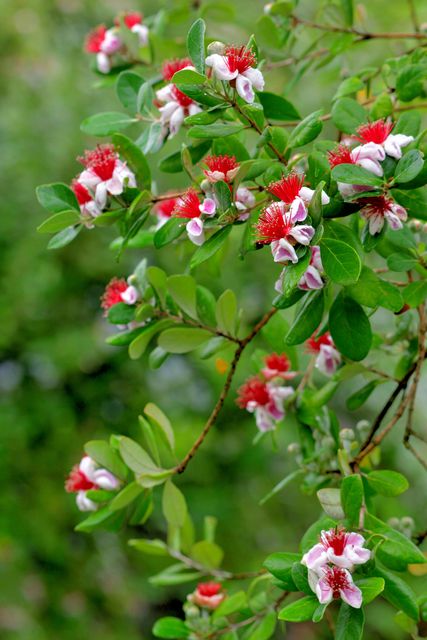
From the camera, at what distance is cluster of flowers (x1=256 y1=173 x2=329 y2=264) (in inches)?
18.3

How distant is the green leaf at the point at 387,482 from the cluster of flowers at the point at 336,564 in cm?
11

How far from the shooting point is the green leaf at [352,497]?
52cm

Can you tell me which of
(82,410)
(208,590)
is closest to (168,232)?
(208,590)

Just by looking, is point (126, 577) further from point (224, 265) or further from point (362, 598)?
point (362, 598)

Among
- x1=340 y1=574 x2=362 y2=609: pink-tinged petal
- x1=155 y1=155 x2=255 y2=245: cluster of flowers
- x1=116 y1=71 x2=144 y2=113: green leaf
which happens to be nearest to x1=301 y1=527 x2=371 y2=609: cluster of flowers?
x1=340 y1=574 x2=362 y2=609: pink-tinged petal

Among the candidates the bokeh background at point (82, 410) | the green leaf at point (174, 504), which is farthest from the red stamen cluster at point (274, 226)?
the bokeh background at point (82, 410)

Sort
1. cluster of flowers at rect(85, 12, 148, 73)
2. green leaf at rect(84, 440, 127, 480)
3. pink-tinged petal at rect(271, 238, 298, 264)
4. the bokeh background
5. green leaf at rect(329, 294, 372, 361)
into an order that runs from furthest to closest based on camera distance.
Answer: the bokeh background < cluster of flowers at rect(85, 12, 148, 73) < green leaf at rect(84, 440, 127, 480) < green leaf at rect(329, 294, 372, 361) < pink-tinged petal at rect(271, 238, 298, 264)

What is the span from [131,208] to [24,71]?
215 centimetres

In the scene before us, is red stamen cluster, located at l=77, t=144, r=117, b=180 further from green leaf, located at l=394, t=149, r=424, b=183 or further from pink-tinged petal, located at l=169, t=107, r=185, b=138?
green leaf, located at l=394, t=149, r=424, b=183

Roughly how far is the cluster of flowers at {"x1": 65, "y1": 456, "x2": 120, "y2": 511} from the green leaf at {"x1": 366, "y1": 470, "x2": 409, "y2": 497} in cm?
22

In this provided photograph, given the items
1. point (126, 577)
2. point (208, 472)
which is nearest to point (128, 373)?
point (208, 472)

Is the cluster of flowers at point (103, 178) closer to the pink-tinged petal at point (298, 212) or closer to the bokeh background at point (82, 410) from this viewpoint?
the pink-tinged petal at point (298, 212)

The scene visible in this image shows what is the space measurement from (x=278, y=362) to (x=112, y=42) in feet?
1.24

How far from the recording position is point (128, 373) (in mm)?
2219
